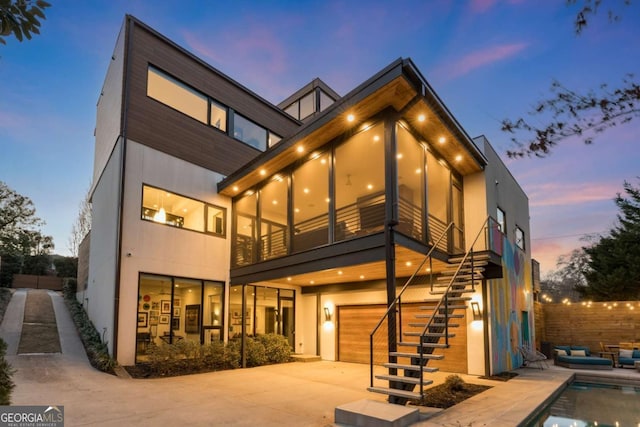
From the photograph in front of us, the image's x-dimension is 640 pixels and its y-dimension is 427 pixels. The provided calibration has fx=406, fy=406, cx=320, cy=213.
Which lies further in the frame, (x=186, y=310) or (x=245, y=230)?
(x=245, y=230)

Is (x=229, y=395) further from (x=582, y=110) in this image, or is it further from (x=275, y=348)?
(x=582, y=110)

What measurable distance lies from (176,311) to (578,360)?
11874 mm

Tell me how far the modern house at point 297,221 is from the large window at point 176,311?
0.04 m

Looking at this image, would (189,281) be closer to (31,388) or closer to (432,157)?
(31,388)

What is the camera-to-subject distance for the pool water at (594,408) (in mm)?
6645

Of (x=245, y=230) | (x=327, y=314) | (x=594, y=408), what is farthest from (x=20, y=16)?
(x=327, y=314)

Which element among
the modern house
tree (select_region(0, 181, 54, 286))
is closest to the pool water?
the modern house

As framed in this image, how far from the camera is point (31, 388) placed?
726 centimetres

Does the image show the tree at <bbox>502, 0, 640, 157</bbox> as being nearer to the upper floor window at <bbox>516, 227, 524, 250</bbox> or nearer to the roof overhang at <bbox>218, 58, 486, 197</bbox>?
the roof overhang at <bbox>218, 58, 486, 197</bbox>

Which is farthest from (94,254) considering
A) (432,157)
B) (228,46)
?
(432,157)

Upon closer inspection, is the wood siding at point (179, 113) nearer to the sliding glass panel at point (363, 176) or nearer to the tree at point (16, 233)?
the sliding glass panel at point (363, 176)

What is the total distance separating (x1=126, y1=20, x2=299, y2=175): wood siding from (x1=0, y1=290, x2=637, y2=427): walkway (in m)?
6.29

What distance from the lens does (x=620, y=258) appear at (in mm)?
20500

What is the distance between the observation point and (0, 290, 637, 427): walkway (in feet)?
19.2
